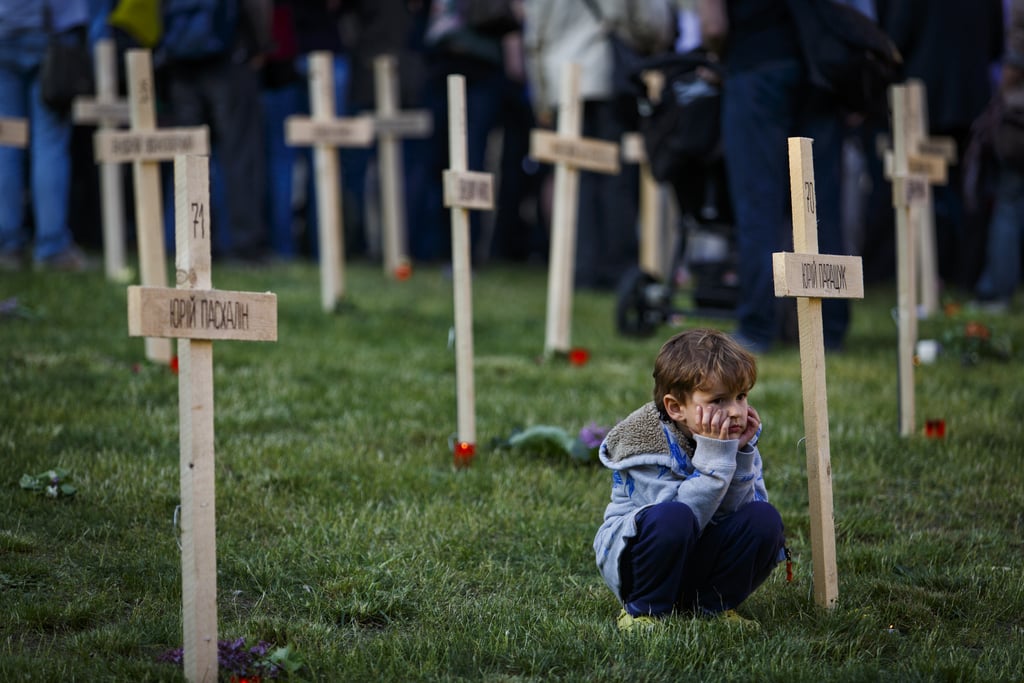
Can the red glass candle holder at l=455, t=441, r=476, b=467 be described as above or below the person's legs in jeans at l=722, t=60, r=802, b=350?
below

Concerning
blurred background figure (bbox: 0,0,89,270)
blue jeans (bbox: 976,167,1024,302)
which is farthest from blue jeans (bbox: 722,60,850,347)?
blurred background figure (bbox: 0,0,89,270)

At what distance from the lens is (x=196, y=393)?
3109 millimetres

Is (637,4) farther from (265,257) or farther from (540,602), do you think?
(540,602)

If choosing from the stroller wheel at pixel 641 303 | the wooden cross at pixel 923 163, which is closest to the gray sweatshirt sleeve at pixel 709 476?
the wooden cross at pixel 923 163

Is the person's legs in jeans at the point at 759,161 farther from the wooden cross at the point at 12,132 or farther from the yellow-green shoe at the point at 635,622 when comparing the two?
the yellow-green shoe at the point at 635,622

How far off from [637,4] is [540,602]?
6.96 metres

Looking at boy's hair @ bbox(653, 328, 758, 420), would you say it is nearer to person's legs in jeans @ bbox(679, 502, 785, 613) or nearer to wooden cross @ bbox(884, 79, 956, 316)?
person's legs in jeans @ bbox(679, 502, 785, 613)

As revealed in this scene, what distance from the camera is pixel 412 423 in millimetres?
6004

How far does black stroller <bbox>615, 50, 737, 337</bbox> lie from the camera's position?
310 inches

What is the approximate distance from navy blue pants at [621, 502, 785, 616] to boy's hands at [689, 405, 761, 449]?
20cm

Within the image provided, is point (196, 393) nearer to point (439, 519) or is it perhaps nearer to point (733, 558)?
point (733, 558)

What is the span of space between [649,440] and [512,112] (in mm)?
10330

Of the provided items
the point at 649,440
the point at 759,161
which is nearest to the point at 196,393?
the point at 649,440

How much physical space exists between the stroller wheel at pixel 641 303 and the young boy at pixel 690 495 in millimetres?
4690
